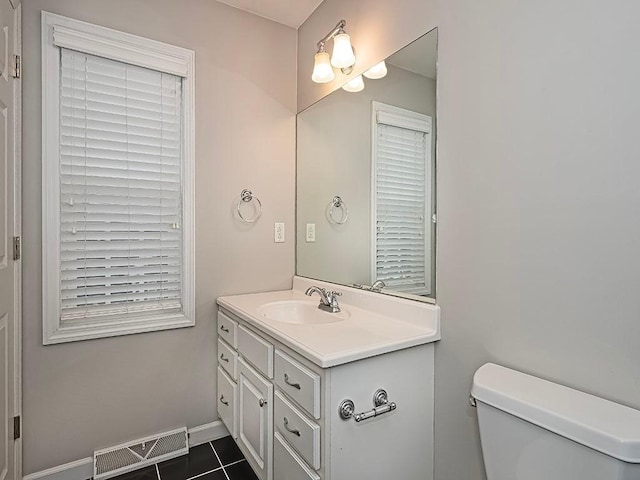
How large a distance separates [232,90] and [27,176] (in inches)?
43.9

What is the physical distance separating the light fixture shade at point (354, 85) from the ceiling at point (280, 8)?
598 millimetres

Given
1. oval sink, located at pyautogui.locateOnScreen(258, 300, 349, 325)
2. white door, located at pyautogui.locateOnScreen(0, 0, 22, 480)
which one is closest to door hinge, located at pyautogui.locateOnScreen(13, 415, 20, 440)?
white door, located at pyautogui.locateOnScreen(0, 0, 22, 480)

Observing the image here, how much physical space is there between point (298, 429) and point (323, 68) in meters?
1.71

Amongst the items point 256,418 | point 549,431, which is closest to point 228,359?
point 256,418

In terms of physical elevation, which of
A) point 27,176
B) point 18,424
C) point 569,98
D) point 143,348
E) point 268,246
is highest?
point 569,98

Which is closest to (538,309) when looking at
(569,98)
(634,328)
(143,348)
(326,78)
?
(634,328)

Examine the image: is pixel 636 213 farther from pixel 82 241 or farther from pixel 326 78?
pixel 82 241

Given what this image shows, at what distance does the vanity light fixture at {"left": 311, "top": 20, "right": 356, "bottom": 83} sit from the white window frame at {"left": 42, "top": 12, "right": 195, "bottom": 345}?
71cm

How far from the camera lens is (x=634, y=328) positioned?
867 millimetres

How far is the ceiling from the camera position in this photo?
2.04 metres

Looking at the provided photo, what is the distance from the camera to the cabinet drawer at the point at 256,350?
142cm

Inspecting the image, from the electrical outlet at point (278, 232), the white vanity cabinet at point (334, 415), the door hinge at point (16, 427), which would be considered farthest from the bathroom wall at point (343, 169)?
the door hinge at point (16, 427)

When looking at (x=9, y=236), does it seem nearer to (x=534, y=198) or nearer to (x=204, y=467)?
(x=204, y=467)

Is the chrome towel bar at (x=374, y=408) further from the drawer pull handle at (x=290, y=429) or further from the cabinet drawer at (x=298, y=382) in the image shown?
the drawer pull handle at (x=290, y=429)
